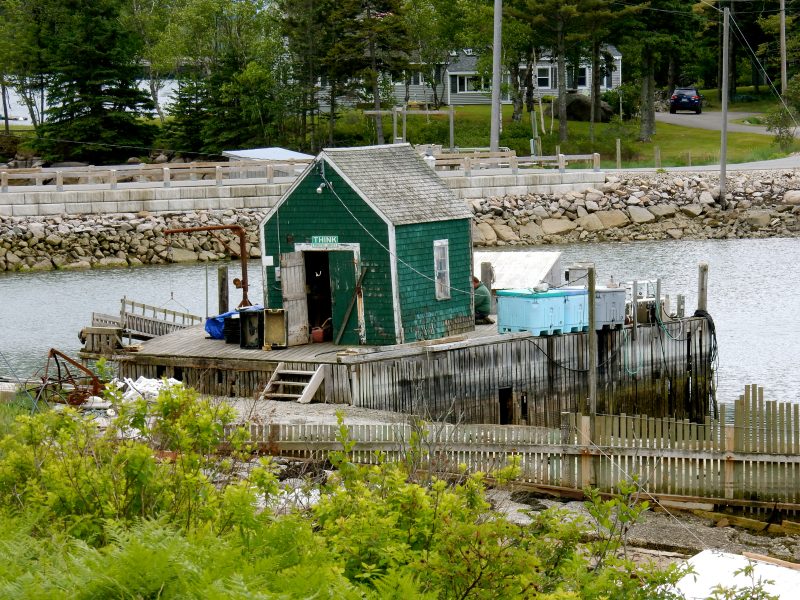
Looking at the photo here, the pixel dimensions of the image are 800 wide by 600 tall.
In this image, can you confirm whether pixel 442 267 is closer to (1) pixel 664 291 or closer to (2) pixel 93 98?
(1) pixel 664 291

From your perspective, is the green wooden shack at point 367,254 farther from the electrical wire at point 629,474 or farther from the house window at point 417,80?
the house window at point 417,80

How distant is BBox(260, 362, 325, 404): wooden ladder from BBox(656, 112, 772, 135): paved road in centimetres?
5401

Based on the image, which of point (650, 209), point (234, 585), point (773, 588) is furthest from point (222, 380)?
point (650, 209)

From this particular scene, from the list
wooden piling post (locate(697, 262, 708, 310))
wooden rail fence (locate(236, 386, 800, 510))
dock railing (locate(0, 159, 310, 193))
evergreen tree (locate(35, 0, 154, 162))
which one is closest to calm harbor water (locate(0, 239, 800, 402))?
wooden piling post (locate(697, 262, 708, 310))

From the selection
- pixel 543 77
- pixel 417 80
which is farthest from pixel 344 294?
pixel 543 77

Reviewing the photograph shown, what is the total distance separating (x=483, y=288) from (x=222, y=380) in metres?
5.76

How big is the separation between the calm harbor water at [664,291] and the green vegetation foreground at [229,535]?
1930cm

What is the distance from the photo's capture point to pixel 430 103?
82.5 metres

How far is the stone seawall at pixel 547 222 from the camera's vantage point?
→ 52.6 metres

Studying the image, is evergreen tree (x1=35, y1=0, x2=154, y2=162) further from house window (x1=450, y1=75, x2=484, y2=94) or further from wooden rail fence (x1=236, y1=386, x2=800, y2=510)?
wooden rail fence (x1=236, y1=386, x2=800, y2=510)

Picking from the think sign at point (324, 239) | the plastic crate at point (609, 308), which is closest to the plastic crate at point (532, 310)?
the plastic crate at point (609, 308)

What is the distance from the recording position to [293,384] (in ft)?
74.7

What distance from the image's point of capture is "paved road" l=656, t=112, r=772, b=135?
7475 centimetres

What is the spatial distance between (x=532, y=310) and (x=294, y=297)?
435 centimetres
